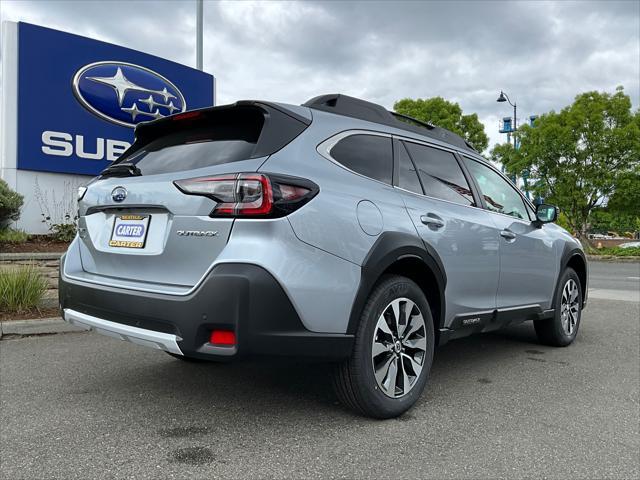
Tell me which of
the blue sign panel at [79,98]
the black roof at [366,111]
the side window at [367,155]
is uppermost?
the blue sign panel at [79,98]

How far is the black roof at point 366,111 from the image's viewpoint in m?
3.37

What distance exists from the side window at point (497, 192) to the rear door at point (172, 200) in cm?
195

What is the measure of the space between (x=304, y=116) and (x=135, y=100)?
7.61 meters

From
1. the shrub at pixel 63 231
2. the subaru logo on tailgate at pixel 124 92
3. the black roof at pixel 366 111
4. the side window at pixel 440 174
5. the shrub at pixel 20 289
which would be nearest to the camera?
the black roof at pixel 366 111

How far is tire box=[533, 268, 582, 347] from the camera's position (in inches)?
201

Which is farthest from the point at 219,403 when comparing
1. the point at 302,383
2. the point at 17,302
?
the point at 17,302

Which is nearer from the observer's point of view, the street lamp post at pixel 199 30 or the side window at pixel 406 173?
the side window at pixel 406 173

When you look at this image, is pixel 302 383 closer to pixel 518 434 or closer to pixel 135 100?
pixel 518 434

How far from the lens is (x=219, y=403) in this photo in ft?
11.1

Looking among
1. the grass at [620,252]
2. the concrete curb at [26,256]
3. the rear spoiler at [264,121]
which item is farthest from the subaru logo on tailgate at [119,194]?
the grass at [620,252]

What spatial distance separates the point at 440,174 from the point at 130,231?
2.17 meters

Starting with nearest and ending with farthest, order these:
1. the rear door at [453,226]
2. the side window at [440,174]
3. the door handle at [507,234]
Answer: the rear door at [453,226], the side window at [440,174], the door handle at [507,234]

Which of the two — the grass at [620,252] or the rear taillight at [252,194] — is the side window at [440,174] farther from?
the grass at [620,252]

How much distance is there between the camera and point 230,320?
2.50 metres
